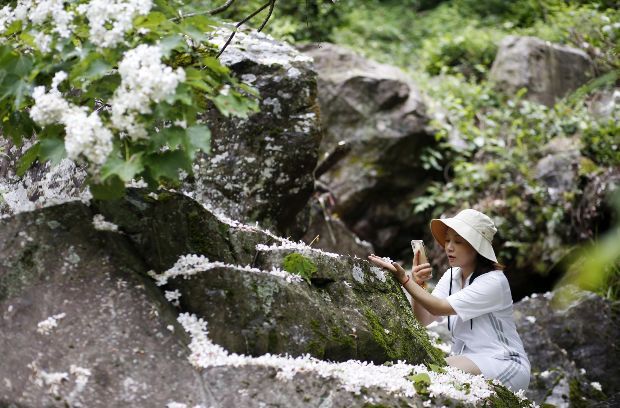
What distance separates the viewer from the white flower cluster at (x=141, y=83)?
2697 mm

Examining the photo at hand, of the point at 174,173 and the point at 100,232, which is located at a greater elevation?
the point at 174,173

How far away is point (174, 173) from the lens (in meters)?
2.95

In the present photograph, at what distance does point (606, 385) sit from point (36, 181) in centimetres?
528

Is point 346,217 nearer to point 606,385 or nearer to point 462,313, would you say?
point 606,385

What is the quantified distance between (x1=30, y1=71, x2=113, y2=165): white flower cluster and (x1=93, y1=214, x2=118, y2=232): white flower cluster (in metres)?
0.63

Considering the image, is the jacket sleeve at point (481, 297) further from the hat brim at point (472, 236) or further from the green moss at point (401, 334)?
the green moss at point (401, 334)

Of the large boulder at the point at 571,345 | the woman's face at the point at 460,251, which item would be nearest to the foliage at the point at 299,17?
the large boulder at the point at 571,345

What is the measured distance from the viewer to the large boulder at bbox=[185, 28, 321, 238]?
556 centimetres

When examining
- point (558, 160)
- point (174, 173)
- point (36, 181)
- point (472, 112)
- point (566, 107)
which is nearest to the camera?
point (174, 173)

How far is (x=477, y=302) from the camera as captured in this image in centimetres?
436

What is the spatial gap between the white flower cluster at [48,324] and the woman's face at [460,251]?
2626 millimetres

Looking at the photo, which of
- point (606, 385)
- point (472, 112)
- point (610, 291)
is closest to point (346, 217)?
point (472, 112)

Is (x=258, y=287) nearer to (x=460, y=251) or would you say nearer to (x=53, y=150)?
(x=53, y=150)

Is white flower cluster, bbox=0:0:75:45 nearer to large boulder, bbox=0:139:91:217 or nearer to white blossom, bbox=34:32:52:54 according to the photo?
white blossom, bbox=34:32:52:54
